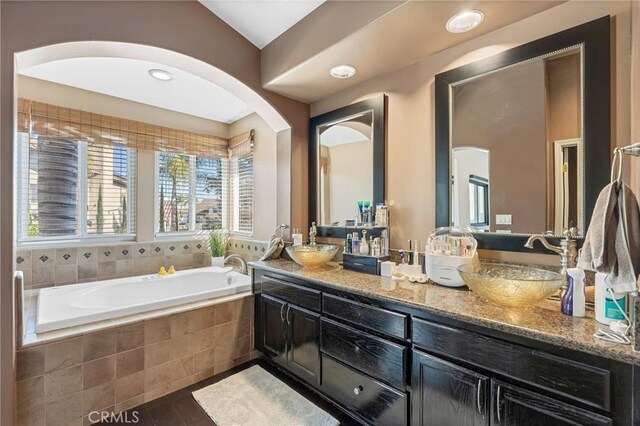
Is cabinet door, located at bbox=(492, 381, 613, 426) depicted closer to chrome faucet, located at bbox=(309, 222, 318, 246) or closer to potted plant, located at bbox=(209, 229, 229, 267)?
chrome faucet, located at bbox=(309, 222, 318, 246)

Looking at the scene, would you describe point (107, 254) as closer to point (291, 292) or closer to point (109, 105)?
point (109, 105)

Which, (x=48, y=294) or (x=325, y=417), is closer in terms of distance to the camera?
(x=325, y=417)

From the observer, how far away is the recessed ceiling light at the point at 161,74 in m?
2.62

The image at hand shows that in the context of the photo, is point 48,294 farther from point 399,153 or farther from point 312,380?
point 399,153

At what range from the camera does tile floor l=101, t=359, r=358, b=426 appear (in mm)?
1806

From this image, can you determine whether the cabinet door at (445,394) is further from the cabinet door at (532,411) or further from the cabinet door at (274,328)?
the cabinet door at (274,328)

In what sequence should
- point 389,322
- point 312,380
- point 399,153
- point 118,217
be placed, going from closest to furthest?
point 389,322
point 312,380
point 399,153
point 118,217

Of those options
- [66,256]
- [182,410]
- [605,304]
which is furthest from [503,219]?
[66,256]

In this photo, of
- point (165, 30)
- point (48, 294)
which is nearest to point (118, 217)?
point (48, 294)

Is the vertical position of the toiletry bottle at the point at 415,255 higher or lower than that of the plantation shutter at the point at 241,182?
lower

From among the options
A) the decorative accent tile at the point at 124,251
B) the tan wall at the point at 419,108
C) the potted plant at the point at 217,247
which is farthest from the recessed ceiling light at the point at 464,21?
the decorative accent tile at the point at 124,251

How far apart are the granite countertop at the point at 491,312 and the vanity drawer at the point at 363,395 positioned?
494 mm

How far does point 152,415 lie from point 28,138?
2.77m

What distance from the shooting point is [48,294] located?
2.45 meters
